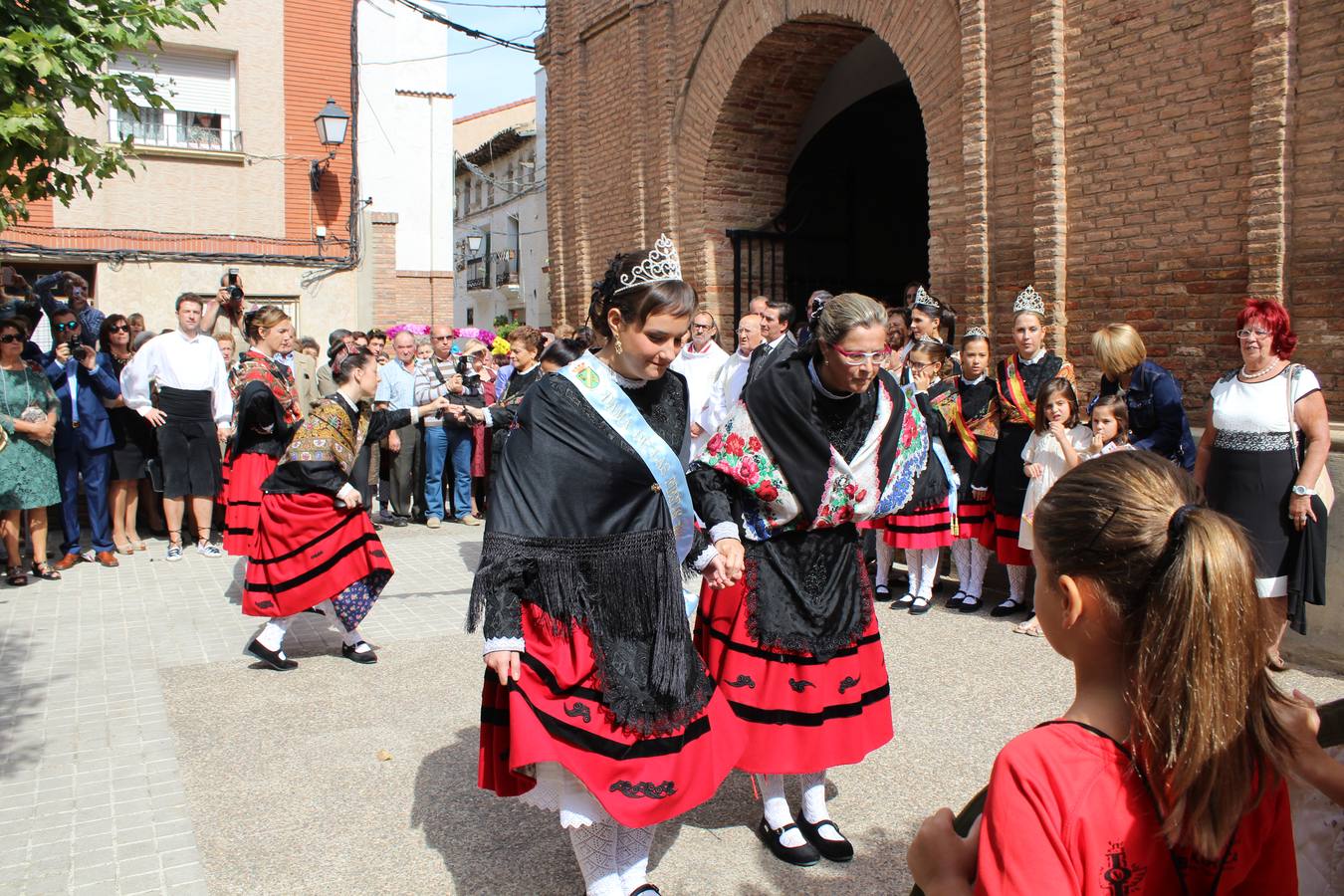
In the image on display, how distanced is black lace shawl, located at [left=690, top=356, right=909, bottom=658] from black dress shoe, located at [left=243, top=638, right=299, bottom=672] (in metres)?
3.32

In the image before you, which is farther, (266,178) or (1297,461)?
(266,178)

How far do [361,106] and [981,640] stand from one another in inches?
633

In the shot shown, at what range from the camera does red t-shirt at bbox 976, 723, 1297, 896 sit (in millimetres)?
1491

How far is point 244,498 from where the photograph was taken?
807cm

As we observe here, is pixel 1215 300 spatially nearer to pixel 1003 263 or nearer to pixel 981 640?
pixel 1003 263

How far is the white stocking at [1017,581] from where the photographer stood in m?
7.02

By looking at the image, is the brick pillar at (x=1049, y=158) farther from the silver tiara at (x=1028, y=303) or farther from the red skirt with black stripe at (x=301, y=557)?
the red skirt with black stripe at (x=301, y=557)

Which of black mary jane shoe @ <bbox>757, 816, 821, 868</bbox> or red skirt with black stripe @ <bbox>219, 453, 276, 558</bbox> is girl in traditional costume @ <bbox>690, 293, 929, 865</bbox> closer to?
black mary jane shoe @ <bbox>757, 816, 821, 868</bbox>

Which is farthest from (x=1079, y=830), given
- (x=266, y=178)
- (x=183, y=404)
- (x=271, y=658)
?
(x=266, y=178)

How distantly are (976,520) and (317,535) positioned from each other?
13.8ft

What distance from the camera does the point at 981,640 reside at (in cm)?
642

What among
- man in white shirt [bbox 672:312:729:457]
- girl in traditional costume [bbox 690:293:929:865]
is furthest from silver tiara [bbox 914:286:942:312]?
girl in traditional costume [bbox 690:293:929:865]

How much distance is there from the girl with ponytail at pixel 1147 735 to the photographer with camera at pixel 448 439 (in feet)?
31.7

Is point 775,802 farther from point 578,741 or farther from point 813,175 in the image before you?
point 813,175
